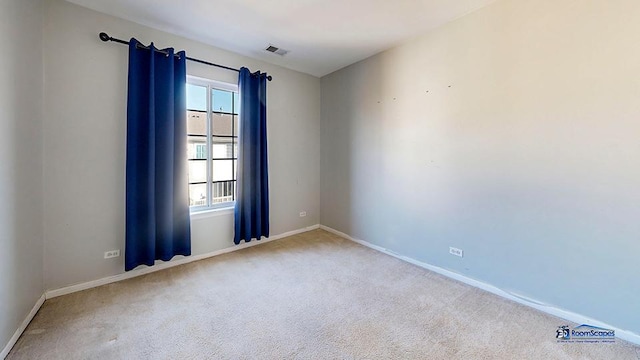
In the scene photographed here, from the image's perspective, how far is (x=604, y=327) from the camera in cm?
181

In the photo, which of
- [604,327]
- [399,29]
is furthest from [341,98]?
[604,327]

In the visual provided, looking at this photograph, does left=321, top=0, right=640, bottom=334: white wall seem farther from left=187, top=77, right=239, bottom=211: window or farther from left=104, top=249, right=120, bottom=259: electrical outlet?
left=104, top=249, right=120, bottom=259: electrical outlet

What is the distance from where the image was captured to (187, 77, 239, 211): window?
305cm

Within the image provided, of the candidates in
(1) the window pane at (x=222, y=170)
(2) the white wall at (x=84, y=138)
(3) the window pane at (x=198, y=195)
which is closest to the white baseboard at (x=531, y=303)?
(1) the window pane at (x=222, y=170)

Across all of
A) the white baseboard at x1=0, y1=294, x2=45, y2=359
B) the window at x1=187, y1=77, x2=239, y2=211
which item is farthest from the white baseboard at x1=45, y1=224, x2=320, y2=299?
the window at x1=187, y1=77, x2=239, y2=211

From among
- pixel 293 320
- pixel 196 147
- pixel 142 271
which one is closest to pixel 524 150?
pixel 293 320

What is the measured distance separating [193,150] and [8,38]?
5.31 feet

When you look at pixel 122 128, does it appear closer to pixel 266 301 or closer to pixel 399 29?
pixel 266 301

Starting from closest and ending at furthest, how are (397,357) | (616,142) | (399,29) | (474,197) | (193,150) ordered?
(397,357)
(616,142)
(474,197)
(399,29)
(193,150)

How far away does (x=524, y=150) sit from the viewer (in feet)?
6.96

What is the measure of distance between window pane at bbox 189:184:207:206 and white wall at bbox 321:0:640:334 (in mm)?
2383

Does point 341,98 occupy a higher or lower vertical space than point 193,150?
higher

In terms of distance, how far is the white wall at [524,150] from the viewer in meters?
1.73

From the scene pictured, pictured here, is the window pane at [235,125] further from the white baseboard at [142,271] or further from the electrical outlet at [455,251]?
the electrical outlet at [455,251]
